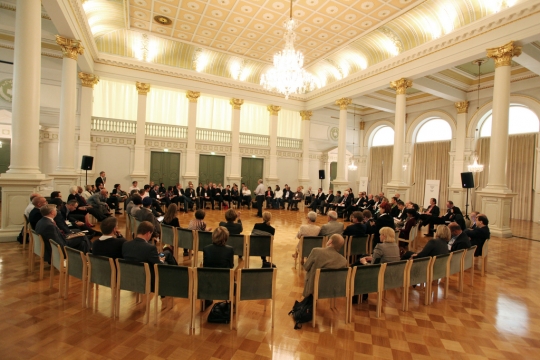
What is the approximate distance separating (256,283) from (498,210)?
7778 mm

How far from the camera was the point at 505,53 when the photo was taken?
7.64 meters

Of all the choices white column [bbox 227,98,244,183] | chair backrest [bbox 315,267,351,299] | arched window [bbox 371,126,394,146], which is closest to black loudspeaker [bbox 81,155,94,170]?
white column [bbox 227,98,244,183]

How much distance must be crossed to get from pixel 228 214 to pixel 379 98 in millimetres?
12872

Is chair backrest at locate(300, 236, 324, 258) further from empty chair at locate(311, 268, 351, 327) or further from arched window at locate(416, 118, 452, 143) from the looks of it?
arched window at locate(416, 118, 452, 143)

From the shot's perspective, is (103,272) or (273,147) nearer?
(103,272)

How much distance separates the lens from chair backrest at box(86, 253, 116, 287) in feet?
9.75

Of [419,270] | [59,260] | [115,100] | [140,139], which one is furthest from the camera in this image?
[115,100]

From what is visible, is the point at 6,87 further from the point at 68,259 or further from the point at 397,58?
the point at 397,58

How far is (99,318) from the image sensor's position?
2.98 meters

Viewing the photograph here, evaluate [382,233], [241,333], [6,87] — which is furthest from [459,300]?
[6,87]

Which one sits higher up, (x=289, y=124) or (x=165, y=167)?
(x=289, y=124)

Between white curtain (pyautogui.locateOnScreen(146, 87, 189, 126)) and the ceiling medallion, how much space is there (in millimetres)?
4097

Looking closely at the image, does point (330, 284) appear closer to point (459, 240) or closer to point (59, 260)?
point (459, 240)

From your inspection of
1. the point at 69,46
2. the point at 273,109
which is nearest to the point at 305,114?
the point at 273,109
